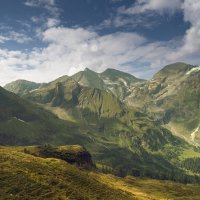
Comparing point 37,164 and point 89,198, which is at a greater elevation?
point 37,164

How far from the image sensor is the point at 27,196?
87.2m

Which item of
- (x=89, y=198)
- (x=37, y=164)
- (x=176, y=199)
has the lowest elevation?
(x=176, y=199)

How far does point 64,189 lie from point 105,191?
21.4m

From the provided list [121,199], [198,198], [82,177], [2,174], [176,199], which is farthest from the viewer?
[198,198]

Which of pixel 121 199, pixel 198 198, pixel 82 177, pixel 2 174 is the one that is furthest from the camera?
pixel 198 198

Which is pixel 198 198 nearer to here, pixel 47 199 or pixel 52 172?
pixel 52 172

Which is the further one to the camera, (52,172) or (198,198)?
(198,198)

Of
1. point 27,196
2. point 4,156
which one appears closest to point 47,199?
point 27,196

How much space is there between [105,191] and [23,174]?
1337 inches

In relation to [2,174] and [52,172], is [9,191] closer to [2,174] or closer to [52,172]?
[2,174]

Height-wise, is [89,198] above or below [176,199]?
above

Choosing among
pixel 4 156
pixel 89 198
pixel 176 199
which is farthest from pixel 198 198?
pixel 4 156

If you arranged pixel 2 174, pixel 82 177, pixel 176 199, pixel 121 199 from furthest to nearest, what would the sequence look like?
pixel 176 199
pixel 82 177
pixel 121 199
pixel 2 174

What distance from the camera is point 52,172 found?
114188mm
